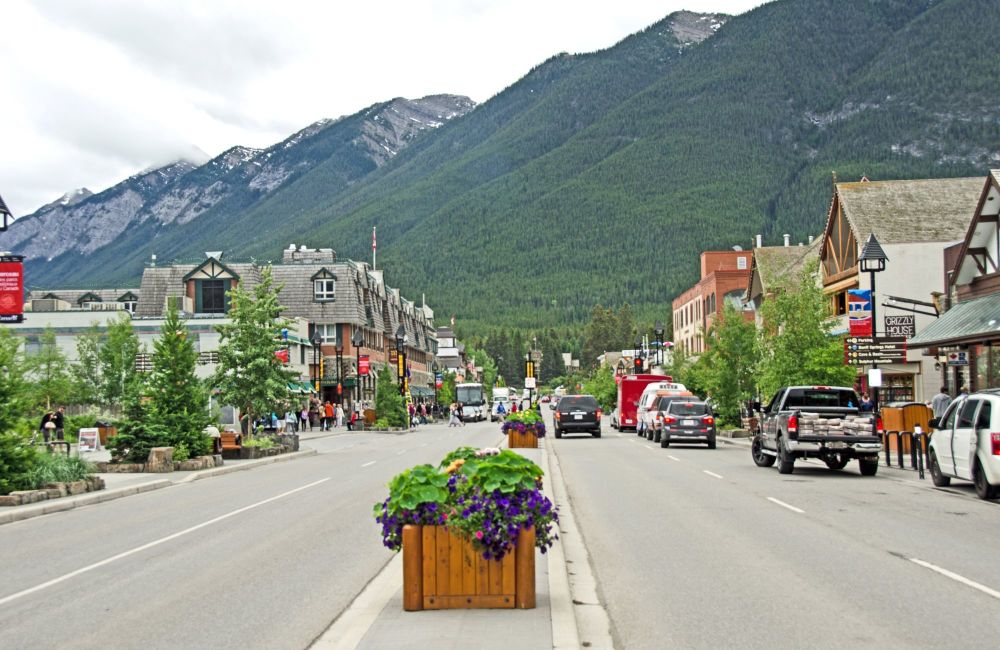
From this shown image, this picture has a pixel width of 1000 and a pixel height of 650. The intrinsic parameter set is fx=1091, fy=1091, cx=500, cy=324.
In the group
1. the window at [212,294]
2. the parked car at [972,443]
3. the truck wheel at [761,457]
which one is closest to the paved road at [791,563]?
the parked car at [972,443]

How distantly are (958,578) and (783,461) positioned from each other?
15.2 metres

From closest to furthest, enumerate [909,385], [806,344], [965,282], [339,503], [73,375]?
[339,503]
[965,282]
[806,344]
[909,385]
[73,375]

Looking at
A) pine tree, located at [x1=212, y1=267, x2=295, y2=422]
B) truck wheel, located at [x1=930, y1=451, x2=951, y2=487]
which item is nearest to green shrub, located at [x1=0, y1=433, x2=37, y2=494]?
truck wheel, located at [x1=930, y1=451, x2=951, y2=487]

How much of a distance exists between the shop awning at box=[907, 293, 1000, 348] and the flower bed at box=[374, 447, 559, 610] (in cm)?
2180

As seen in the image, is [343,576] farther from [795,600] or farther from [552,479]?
[552,479]

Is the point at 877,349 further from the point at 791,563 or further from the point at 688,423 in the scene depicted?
the point at 791,563

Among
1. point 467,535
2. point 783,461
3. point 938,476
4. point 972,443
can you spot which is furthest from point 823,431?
point 467,535

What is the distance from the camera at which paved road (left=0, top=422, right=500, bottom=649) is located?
885cm

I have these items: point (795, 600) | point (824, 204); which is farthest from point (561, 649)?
point (824, 204)

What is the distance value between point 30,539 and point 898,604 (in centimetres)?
1178

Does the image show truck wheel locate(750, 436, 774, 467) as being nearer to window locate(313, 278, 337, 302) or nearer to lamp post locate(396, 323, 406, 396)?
lamp post locate(396, 323, 406, 396)

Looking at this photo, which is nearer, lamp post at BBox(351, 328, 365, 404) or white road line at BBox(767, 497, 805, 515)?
white road line at BBox(767, 497, 805, 515)

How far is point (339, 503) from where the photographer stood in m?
19.7

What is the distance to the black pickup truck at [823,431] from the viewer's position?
2491 cm
